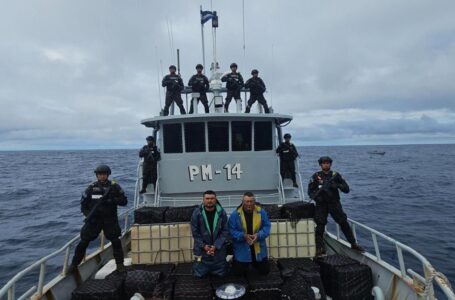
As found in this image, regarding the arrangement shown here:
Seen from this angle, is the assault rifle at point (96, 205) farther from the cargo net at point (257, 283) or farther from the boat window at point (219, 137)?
the boat window at point (219, 137)

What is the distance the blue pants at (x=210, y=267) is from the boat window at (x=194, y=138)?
529 centimetres

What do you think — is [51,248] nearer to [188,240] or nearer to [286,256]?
[188,240]

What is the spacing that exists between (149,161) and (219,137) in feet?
7.52

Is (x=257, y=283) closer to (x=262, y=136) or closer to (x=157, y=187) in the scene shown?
(x=157, y=187)

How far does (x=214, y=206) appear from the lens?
595 centimetres

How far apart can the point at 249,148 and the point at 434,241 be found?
940cm

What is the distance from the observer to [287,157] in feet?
36.7

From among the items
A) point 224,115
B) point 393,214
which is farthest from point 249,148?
point 393,214

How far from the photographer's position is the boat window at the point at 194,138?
35.8 ft

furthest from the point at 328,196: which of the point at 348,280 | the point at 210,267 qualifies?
the point at 210,267

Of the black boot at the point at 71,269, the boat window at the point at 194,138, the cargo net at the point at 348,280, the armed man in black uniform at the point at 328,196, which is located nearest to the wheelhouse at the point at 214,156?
the boat window at the point at 194,138

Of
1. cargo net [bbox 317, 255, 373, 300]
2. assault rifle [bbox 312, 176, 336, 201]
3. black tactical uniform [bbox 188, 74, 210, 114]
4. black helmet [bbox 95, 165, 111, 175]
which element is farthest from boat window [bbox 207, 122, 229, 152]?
cargo net [bbox 317, 255, 373, 300]

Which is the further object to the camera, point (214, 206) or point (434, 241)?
point (434, 241)

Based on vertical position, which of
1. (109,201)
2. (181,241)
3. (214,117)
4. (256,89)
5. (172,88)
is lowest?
(181,241)
